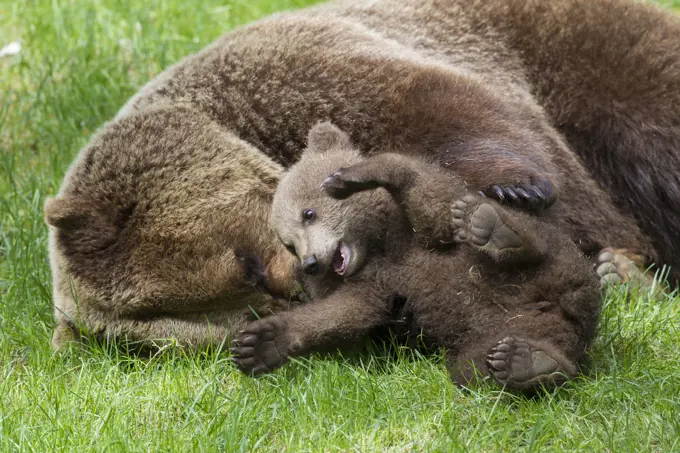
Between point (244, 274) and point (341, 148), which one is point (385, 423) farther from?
point (341, 148)

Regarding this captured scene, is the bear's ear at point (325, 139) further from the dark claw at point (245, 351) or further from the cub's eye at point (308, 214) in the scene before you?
the dark claw at point (245, 351)

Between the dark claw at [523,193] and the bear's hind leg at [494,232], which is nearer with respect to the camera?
the bear's hind leg at [494,232]

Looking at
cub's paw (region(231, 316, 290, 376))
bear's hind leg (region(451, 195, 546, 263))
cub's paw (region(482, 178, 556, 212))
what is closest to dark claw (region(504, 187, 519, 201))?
cub's paw (region(482, 178, 556, 212))

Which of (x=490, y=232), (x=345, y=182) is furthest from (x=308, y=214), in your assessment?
(x=490, y=232)

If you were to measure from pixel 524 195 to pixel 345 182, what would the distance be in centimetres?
99

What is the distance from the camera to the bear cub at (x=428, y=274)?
15.9 feet

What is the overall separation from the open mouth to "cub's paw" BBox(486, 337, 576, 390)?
3.37ft

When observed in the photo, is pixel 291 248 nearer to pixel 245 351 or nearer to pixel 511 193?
pixel 245 351

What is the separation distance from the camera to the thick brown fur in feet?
18.1

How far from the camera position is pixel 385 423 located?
15.0ft

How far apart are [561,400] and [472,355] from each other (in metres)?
0.48

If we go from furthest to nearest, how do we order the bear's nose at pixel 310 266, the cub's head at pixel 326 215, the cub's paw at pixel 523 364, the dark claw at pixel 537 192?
1. the dark claw at pixel 537 192
2. the cub's head at pixel 326 215
3. the bear's nose at pixel 310 266
4. the cub's paw at pixel 523 364

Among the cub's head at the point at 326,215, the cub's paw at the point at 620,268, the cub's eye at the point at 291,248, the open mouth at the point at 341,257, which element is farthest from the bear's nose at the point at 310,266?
the cub's paw at the point at 620,268


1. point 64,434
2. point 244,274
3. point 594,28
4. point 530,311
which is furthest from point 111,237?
point 594,28
